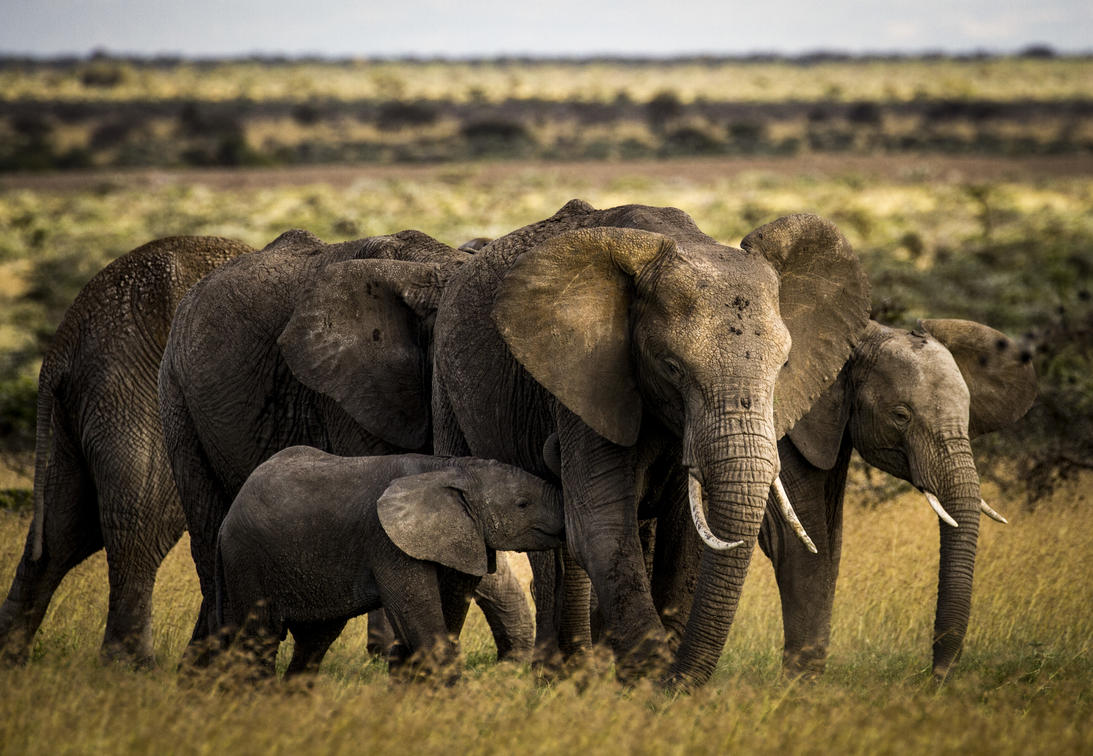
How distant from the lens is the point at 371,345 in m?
6.72

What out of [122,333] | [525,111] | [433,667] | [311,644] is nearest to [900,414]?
[433,667]

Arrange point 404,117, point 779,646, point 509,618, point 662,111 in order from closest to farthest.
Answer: point 509,618
point 779,646
point 404,117
point 662,111

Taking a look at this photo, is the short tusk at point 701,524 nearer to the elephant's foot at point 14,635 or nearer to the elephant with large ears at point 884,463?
the elephant with large ears at point 884,463

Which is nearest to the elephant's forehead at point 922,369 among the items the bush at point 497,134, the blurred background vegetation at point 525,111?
the blurred background vegetation at point 525,111

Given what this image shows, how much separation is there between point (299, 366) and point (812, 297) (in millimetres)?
2351

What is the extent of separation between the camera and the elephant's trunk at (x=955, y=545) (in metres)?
6.51

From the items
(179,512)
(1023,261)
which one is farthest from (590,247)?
(1023,261)

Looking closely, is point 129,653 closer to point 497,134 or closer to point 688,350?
point 688,350

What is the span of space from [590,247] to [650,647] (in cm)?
146

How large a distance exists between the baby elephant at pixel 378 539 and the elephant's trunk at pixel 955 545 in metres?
1.97

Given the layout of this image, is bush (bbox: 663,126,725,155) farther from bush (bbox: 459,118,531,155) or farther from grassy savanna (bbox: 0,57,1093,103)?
grassy savanna (bbox: 0,57,1093,103)

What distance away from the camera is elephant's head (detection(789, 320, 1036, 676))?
Answer: 21.4 ft

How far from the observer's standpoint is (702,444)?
4.96 m

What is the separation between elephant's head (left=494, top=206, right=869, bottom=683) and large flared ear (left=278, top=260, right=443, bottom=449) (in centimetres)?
131
